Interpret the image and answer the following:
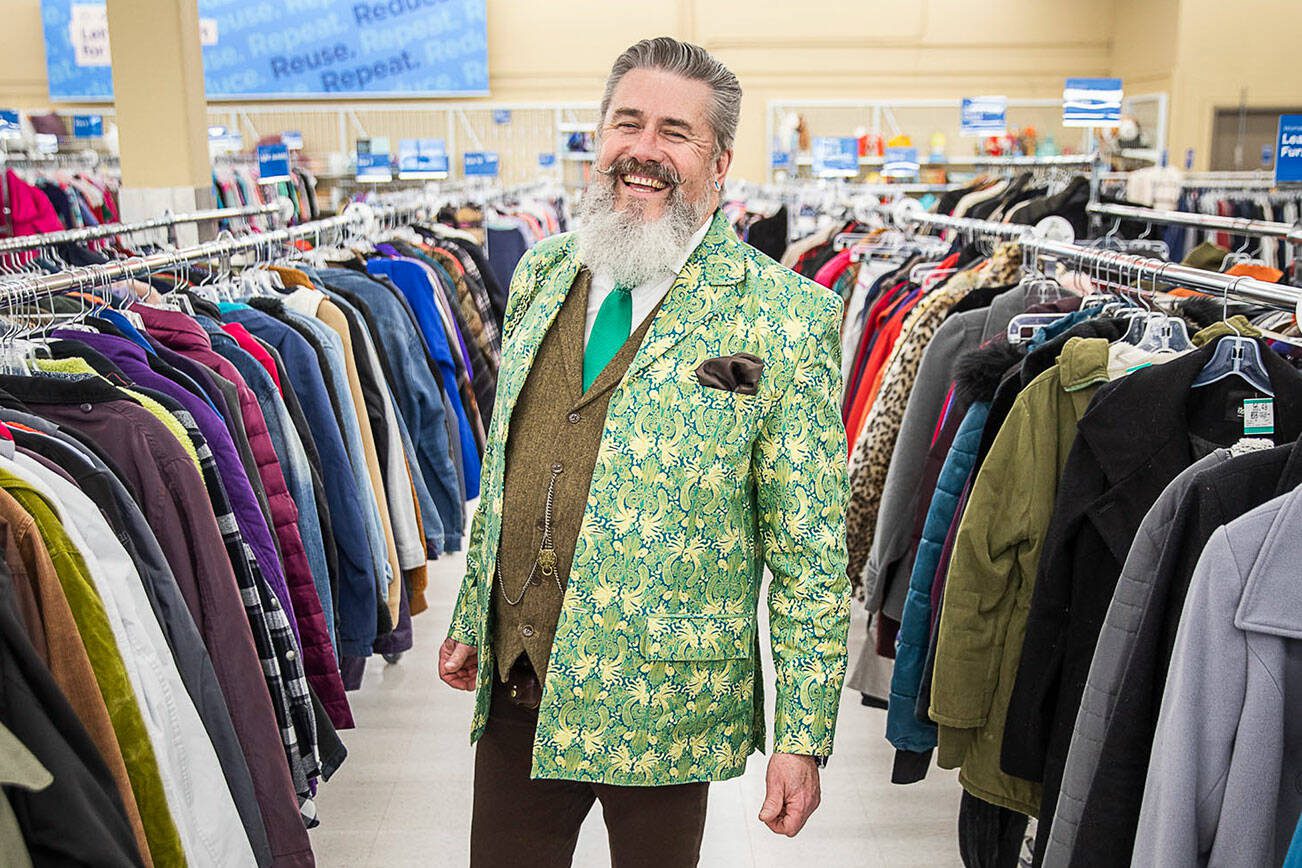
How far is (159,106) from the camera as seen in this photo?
15.9ft

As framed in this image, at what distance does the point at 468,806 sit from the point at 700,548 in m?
1.93

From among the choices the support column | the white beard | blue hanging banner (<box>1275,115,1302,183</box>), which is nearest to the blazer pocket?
the white beard

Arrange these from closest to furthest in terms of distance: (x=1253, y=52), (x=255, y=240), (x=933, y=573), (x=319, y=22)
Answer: (x=933, y=573) → (x=255, y=240) → (x=1253, y=52) → (x=319, y=22)

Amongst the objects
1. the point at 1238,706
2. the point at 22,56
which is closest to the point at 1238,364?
the point at 1238,706

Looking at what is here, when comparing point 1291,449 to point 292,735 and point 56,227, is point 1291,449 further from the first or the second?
point 56,227

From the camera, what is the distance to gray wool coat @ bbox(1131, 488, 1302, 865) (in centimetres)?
151

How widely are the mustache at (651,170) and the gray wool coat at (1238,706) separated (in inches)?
34.9

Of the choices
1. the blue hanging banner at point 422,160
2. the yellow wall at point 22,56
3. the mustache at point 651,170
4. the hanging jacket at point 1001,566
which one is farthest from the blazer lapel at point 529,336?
the yellow wall at point 22,56

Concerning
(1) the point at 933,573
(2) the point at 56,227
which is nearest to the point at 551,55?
(2) the point at 56,227

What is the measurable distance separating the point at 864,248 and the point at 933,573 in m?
2.61

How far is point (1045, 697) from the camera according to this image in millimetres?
2154

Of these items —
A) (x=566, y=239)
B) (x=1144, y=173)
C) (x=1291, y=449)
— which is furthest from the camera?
(x=1144, y=173)

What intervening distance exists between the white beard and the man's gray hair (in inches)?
4.5

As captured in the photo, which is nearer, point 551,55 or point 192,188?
point 192,188
